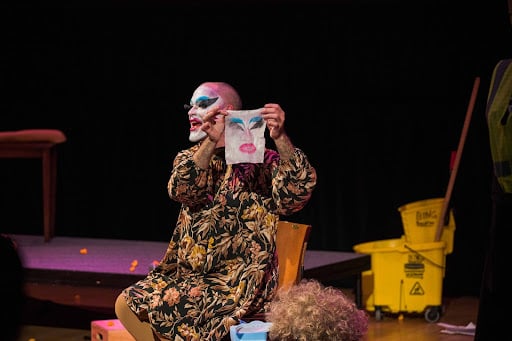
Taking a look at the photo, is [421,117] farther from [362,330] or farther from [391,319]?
[362,330]

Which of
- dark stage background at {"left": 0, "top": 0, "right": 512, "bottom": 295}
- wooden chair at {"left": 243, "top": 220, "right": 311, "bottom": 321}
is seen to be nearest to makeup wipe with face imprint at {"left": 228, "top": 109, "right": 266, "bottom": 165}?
wooden chair at {"left": 243, "top": 220, "right": 311, "bottom": 321}

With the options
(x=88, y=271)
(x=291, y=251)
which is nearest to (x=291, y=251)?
(x=291, y=251)

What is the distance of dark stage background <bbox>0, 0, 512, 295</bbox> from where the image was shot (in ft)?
20.0

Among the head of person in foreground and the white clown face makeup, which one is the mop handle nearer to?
the white clown face makeup

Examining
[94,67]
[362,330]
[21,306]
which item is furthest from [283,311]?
[94,67]

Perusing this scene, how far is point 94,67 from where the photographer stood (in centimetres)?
724

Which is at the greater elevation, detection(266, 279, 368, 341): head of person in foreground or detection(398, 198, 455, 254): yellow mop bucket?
detection(266, 279, 368, 341): head of person in foreground

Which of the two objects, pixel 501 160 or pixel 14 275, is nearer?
pixel 14 275

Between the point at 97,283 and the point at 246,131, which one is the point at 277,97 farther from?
the point at 246,131

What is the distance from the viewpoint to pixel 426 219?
227 inches

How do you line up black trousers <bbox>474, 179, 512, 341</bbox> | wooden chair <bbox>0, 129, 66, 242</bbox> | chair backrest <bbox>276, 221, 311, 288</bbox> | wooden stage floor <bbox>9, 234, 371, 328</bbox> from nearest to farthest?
1. black trousers <bbox>474, 179, 512, 341</bbox>
2. chair backrest <bbox>276, 221, 311, 288</bbox>
3. wooden stage floor <bbox>9, 234, 371, 328</bbox>
4. wooden chair <bbox>0, 129, 66, 242</bbox>

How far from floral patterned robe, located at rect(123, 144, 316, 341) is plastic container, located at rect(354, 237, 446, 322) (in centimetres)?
245

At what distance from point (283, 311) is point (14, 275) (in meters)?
1.93

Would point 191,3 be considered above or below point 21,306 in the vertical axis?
above
